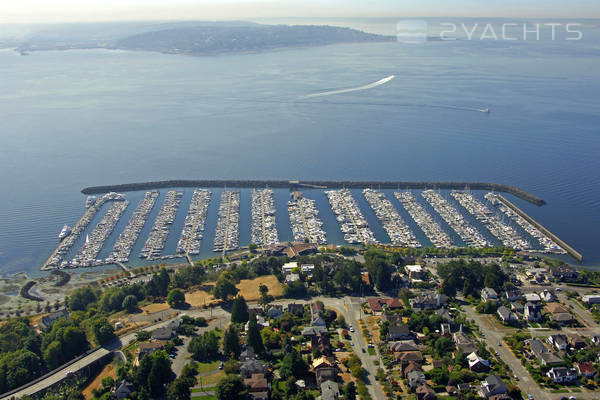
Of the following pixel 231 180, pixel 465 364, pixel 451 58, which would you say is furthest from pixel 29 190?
pixel 451 58

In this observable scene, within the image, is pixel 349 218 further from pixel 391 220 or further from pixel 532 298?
pixel 532 298

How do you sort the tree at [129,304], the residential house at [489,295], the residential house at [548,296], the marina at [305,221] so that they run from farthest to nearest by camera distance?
the marina at [305,221] → the tree at [129,304] → the residential house at [548,296] → the residential house at [489,295]

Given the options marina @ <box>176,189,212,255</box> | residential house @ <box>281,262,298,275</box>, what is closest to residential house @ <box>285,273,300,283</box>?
residential house @ <box>281,262,298,275</box>

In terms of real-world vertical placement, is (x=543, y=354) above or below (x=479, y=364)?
below

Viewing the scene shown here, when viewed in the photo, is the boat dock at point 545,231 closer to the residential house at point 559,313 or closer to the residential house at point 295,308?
the residential house at point 559,313

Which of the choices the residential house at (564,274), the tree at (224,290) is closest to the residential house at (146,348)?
the tree at (224,290)

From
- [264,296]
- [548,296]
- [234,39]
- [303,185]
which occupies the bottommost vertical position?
[548,296]

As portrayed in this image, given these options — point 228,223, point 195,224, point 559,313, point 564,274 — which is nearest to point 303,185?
point 228,223
